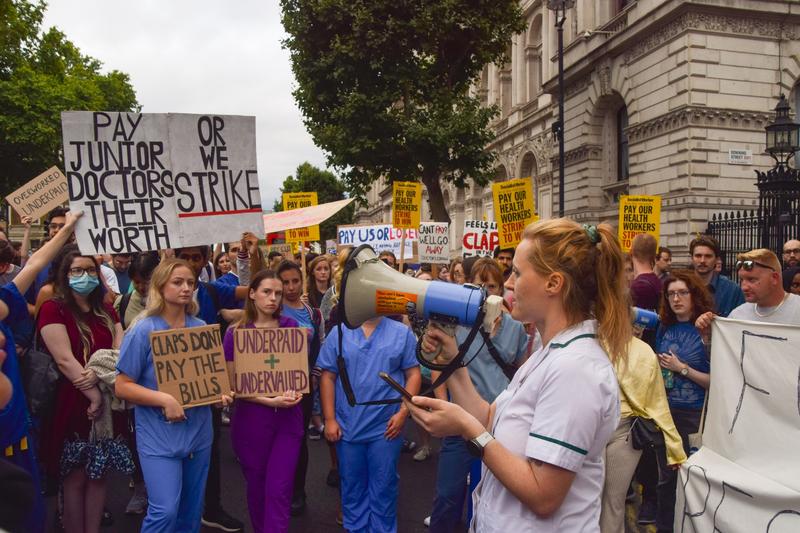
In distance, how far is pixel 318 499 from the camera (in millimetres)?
5520

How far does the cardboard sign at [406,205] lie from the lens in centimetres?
1181

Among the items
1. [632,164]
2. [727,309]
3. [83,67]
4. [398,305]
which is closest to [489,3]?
[632,164]

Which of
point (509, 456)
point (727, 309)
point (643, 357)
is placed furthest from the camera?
point (727, 309)

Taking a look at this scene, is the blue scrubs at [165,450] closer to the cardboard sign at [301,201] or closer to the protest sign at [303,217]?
the protest sign at [303,217]

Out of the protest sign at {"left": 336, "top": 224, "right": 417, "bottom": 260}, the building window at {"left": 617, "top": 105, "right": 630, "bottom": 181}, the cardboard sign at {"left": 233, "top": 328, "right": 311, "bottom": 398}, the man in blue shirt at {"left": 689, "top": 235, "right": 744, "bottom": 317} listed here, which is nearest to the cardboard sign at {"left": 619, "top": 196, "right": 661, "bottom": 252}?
the man in blue shirt at {"left": 689, "top": 235, "right": 744, "bottom": 317}

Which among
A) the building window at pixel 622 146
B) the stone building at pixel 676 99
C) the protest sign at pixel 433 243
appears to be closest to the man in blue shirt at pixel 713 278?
the protest sign at pixel 433 243

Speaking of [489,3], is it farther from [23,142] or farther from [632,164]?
[23,142]

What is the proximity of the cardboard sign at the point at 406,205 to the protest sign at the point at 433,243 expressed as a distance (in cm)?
90

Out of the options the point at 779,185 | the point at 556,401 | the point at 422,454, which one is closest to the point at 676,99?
the point at 779,185

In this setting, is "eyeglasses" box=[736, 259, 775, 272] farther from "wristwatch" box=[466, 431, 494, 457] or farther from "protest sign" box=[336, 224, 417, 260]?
"protest sign" box=[336, 224, 417, 260]

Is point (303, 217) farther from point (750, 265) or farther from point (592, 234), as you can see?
point (592, 234)

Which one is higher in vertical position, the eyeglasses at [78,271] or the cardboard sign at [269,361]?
the eyeglasses at [78,271]

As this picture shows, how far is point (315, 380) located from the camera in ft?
18.0

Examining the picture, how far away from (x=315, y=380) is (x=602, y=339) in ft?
12.8
